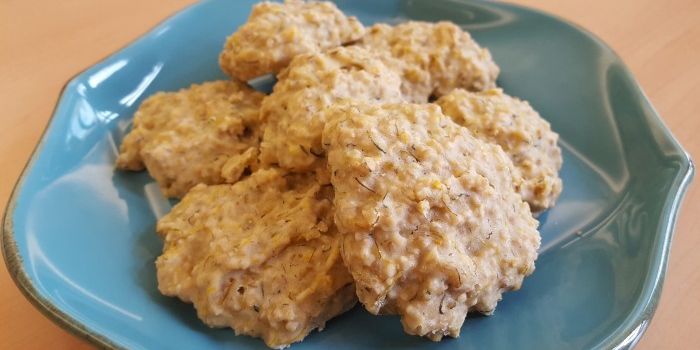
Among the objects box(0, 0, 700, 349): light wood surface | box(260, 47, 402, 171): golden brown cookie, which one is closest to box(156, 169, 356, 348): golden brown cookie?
box(260, 47, 402, 171): golden brown cookie

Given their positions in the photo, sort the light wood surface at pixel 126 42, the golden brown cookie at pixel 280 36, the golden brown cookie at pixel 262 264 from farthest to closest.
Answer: the golden brown cookie at pixel 280 36
the light wood surface at pixel 126 42
the golden brown cookie at pixel 262 264

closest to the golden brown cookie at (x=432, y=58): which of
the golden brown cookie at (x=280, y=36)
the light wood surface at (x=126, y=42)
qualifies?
the golden brown cookie at (x=280, y=36)

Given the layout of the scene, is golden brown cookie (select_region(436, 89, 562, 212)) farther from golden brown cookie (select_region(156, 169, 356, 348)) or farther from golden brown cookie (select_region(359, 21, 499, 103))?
golden brown cookie (select_region(156, 169, 356, 348))

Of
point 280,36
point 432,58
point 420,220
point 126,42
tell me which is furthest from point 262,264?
point 126,42

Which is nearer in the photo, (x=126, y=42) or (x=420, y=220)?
(x=420, y=220)

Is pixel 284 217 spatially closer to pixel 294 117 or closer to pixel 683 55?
pixel 294 117

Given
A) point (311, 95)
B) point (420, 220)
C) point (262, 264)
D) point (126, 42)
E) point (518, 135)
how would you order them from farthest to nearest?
point (126, 42)
point (518, 135)
point (311, 95)
point (262, 264)
point (420, 220)

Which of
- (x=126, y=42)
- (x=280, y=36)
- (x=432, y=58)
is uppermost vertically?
(x=280, y=36)

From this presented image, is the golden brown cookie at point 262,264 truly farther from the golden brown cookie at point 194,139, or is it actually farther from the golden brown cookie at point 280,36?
the golden brown cookie at point 280,36

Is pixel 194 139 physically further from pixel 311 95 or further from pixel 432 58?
pixel 432 58
